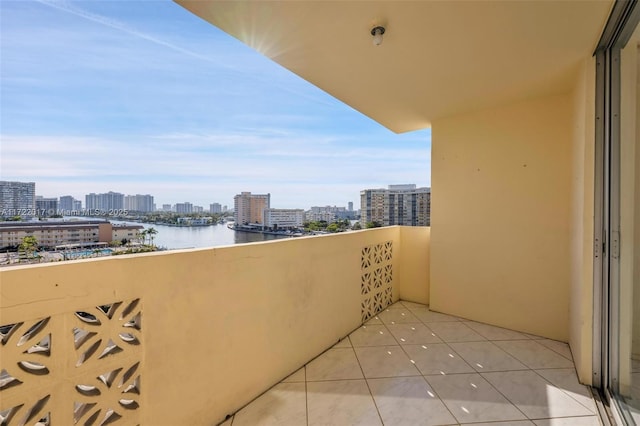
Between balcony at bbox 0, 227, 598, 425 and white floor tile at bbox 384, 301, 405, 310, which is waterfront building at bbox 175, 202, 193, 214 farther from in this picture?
white floor tile at bbox 384, 301, 405, 310

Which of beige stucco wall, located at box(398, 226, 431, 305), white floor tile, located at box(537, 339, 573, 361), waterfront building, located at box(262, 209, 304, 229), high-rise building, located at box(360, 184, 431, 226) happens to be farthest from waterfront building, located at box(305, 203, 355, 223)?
white floor tile, located at box(537, 339, 573, 361)

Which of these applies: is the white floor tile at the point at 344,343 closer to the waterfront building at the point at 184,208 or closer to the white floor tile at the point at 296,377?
the white floor tile at the point at 296,377

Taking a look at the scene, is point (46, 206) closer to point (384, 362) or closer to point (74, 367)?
point (74, 367)

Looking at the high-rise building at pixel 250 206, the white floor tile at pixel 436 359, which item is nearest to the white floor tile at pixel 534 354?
the white floor tile at pixel 436 359

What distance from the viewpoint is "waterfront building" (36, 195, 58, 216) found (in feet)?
5.29

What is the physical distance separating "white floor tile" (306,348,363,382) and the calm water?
118 centimetres

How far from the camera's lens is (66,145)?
9.09ft

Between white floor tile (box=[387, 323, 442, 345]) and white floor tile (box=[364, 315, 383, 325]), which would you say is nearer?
white floor tile (box=[387, 323, 442, 345])

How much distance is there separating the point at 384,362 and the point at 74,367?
216 cm

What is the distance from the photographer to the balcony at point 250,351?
106cm

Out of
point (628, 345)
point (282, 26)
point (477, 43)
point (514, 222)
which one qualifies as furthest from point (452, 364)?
point (282, 26)

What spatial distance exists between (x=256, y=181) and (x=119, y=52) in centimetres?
232

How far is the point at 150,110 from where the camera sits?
152 inches

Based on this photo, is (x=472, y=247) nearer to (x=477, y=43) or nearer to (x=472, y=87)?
(x=472, y=87)
